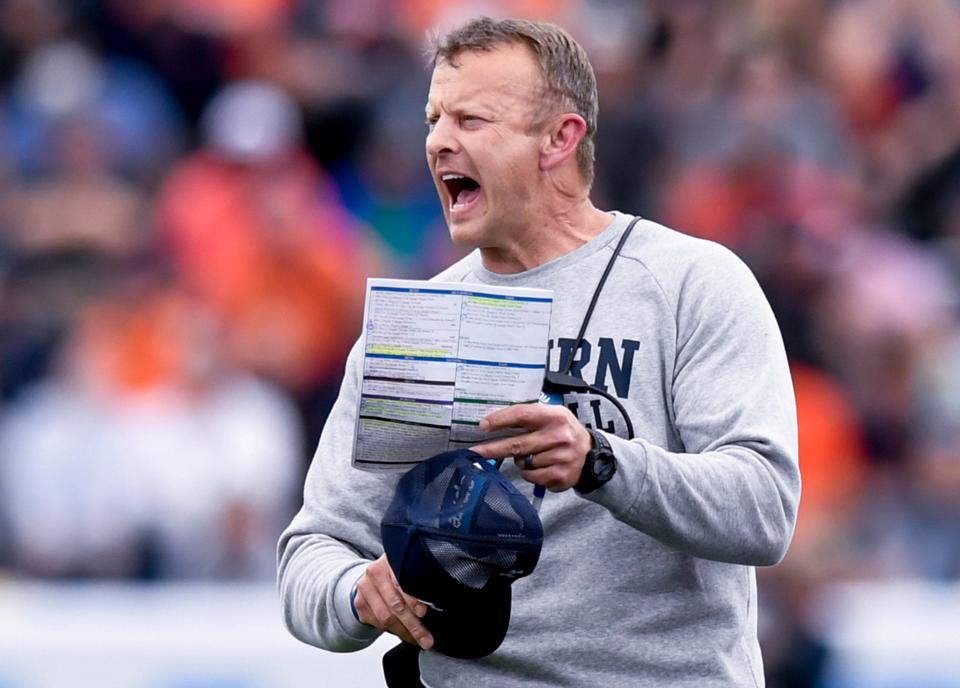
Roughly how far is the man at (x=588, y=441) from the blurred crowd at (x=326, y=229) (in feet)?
10.5

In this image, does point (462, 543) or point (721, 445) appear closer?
point (462, 543)

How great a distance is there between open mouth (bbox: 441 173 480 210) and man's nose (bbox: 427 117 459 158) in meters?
0.05

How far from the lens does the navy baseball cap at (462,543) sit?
2455 millimetres

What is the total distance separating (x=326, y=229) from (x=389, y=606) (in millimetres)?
5035

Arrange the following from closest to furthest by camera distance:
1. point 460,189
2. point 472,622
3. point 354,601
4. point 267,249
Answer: point 472,622 → point 354,601 → point 460,189 → point 267,249

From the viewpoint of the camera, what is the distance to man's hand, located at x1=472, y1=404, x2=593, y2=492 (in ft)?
7.94

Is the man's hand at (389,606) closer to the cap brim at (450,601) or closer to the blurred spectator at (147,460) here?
the cap brim at (450,601)

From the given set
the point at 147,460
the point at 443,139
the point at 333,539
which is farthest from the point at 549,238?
the point at 147,460

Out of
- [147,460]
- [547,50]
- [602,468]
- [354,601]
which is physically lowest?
[147,460]

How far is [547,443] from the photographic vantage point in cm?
243

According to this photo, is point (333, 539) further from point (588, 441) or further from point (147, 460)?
point (147, 460)

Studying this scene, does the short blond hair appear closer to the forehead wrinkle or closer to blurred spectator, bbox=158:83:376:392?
the forehead wrinkle

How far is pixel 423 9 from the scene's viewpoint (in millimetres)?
8453

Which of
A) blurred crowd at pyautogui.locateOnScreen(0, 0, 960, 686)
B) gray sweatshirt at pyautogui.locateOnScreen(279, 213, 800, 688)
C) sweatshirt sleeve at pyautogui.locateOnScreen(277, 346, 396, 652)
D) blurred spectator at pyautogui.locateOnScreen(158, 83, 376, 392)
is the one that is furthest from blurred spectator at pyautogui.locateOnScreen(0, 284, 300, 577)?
gray sweatshirt at pyautogui.locateOnScreen(279, 213, 800, 688)
